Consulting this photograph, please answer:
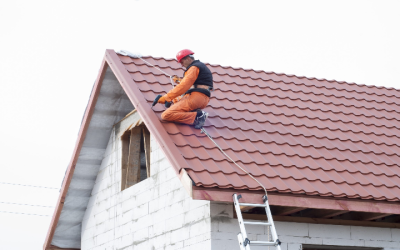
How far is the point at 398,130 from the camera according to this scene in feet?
33.5

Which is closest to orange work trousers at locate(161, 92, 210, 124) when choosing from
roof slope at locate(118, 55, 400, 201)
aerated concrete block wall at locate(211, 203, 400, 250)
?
roof slope at locate(118, 55, 400, 201)

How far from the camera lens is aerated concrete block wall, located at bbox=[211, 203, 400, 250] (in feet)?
25.0

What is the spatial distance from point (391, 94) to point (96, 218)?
6330mm

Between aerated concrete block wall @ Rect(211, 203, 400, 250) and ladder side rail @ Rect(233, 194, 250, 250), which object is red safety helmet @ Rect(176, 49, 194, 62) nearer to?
aerated concrete block wall @ Rect(211, 203, 400, 250)

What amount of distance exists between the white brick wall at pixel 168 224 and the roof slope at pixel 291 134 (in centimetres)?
72

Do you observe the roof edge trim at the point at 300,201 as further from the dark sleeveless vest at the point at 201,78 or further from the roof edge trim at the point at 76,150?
the roof edge trim at the point at 76,150

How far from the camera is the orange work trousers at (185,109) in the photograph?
323 inches

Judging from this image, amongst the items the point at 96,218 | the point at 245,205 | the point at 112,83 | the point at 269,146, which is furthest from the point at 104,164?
the point at 245,205

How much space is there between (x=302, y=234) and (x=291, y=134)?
64.6 inches

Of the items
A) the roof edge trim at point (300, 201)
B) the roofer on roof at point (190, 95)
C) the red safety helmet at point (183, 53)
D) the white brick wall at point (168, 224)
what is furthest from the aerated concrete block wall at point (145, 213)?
the red safety helmet at point (183, 53)

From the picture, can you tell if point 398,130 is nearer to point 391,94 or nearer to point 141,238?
point 391,94

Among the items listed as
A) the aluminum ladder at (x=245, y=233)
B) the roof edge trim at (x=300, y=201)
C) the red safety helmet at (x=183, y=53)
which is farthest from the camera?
the red safety helmet at (x=183, y=53)

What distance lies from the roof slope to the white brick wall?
72 centimetres

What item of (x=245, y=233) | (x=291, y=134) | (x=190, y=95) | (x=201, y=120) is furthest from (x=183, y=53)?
(x=245, y=233)
